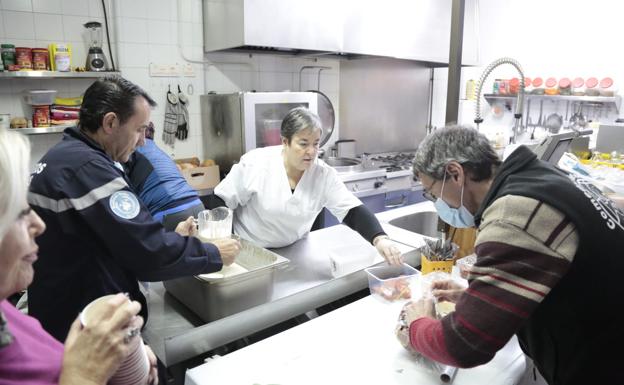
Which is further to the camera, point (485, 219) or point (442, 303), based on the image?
point (442, 303)

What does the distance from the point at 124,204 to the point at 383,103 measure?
13.1 feet

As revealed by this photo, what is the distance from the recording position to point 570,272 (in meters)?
0.97

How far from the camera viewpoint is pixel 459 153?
3.93 ft

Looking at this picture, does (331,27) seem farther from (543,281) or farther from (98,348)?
(98,348)

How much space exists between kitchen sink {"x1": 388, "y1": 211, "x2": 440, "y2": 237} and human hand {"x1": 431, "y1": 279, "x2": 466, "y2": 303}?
122cm

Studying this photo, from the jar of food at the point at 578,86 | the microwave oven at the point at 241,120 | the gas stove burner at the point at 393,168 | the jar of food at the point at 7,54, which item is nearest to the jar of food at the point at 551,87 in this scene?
the jar of food at the point at 578,86

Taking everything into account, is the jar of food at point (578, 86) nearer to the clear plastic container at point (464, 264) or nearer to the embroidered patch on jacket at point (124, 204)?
the clear plastic container at point (464, 264)

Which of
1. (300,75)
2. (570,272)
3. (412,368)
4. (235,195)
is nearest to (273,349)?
(412,368)

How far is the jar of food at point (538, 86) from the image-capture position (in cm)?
418

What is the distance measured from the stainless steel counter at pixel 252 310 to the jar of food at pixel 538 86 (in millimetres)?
2998

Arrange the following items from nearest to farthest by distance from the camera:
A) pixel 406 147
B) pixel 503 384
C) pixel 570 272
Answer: pixel 570 272, pixel 503 384, pixel 406 147

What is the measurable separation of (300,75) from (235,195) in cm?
231

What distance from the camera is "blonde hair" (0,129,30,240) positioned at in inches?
26.2

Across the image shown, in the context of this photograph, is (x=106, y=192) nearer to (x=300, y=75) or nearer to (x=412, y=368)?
(x=412, y=368)
